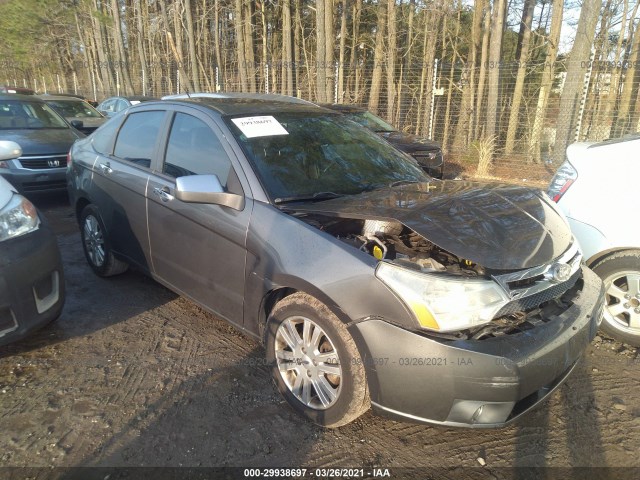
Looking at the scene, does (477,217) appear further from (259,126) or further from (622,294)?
(622,294)

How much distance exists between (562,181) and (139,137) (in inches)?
137

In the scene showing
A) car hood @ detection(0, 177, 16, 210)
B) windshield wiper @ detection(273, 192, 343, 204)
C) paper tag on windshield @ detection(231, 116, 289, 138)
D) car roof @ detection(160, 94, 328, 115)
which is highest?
car roof @ detection(160, 94, 328, 115)

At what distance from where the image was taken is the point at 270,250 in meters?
Answer: 2.63

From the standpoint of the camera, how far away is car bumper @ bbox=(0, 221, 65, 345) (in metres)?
2.80

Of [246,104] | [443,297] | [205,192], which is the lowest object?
[443,297]

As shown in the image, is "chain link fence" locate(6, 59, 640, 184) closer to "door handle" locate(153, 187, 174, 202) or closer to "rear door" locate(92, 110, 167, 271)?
"rear door" locate(92, 110, 167, 271)

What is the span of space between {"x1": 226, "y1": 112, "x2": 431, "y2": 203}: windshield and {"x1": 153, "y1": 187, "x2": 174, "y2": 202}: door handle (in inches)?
27.0

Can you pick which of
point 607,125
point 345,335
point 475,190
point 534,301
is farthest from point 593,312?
point 607,125

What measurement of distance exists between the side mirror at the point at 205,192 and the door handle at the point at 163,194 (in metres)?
0.56

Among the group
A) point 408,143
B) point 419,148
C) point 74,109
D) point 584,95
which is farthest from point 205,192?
point 74,109

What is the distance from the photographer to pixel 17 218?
3.04 meters

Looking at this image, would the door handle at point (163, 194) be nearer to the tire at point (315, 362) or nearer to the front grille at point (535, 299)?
the tire at point (315, 362)

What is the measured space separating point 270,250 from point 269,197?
34 cm

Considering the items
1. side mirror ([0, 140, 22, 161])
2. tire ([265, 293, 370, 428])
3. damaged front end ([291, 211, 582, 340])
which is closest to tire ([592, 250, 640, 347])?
damaged front end ([291, 211, 582, 340])
